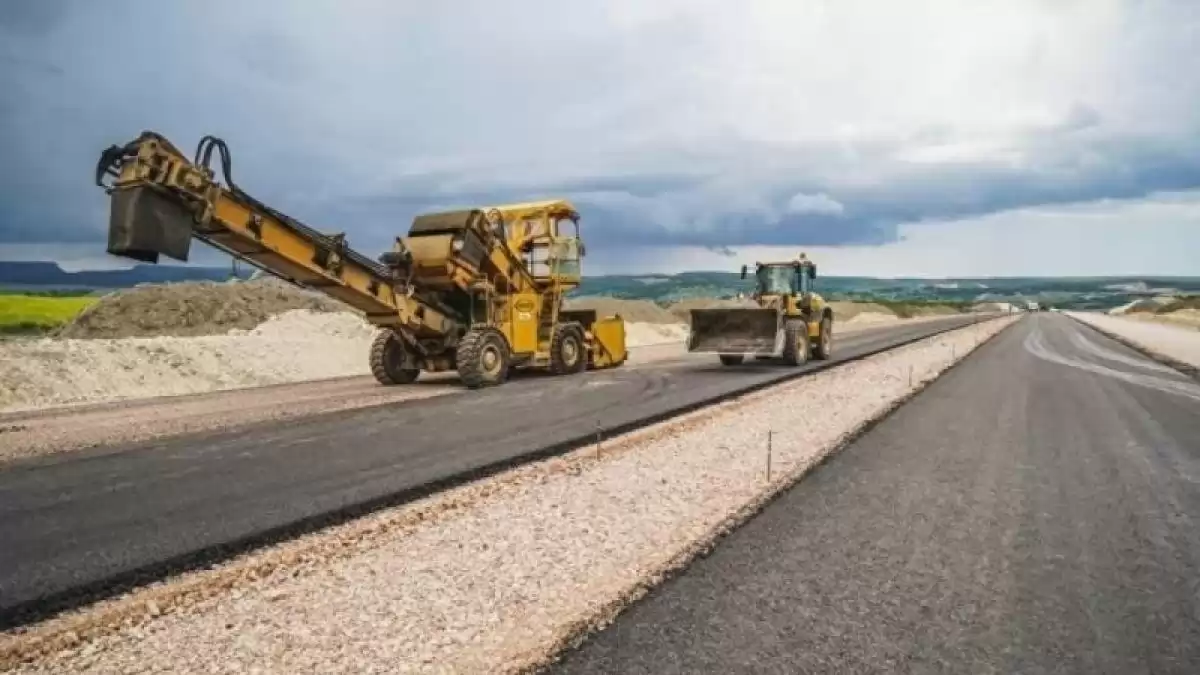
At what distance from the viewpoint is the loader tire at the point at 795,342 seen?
2095cm

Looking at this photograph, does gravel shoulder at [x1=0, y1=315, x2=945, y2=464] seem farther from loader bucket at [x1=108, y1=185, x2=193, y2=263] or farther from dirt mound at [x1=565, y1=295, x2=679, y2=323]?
dirt mound at [x1=565, y1=295, x2=679, y2=323]

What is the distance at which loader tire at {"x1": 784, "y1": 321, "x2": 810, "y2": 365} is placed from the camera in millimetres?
20953

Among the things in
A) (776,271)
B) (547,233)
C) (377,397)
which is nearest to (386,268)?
(377,397)

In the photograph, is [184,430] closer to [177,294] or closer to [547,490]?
[547,490]

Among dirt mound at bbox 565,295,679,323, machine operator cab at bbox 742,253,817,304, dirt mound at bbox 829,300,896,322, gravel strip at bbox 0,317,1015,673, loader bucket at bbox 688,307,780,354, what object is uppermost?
machine operator cab at bbox 742,253,817,304

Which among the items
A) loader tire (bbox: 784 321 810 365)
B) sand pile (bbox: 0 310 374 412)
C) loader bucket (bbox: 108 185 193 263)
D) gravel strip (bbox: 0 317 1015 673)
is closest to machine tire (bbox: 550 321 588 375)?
loader tire (bbox: 784 321 810 365)

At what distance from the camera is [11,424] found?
11.6 metres

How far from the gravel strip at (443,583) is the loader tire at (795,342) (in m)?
12.3

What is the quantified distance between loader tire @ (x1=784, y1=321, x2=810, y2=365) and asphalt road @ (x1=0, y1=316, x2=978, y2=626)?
7.97 metres

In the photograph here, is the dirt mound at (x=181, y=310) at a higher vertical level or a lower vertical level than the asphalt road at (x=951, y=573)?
higher

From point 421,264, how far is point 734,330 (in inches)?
323

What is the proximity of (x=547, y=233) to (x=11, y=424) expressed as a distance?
388 inches

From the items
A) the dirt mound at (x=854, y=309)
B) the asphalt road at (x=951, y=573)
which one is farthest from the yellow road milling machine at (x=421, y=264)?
the dirt mound at (x=854, y=309)

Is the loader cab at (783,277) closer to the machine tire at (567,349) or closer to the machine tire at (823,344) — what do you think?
the machine tire at (823,344)
